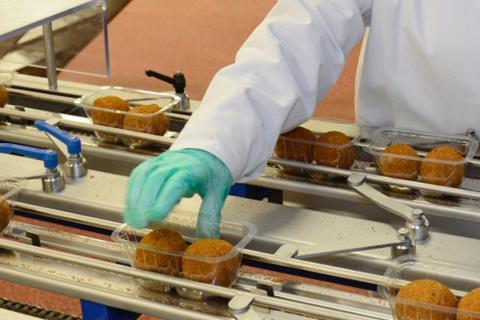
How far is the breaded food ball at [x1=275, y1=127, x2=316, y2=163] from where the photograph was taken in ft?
4.88

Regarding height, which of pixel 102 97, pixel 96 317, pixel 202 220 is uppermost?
pixel 102 97

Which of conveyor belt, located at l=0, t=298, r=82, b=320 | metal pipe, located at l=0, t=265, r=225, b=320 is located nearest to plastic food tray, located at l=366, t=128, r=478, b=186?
metal pipe, located at l=0, t=265, r=225, b=320

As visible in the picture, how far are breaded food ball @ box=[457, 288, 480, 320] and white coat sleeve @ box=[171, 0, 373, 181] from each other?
1.52 ft

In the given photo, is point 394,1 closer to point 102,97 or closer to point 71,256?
point 102,97

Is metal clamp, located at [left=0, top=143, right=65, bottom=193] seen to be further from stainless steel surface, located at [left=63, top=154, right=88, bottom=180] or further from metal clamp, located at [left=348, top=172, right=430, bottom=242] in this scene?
metal clamp, located at [left=348, top=172, right=430, bottom=242]

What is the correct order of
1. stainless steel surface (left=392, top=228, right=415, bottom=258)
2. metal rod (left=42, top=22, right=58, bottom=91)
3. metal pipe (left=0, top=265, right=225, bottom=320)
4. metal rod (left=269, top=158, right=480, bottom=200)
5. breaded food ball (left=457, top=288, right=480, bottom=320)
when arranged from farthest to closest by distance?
1. metal rod (left=42, top=22, right=58, bottom=91)
2. metal rod (left=269, top=158, right=480, bottom=200)
3. stainless steel surface (left=392, top=228, right=415, bottom=258)
4. metal pipe (left=0, top=265, right=225, bottom=320)
5. breaded food ball (left=457, top=288, right=480, bottom=320)

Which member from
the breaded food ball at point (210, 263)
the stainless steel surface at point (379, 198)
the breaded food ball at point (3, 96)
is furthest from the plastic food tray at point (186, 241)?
the breaded food ball at point (3, 96)

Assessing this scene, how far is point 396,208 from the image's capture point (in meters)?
1.31

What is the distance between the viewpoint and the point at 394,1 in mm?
1647

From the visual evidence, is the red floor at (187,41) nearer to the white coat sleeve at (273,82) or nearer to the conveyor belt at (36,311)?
the white coat sleeve at (273,82)

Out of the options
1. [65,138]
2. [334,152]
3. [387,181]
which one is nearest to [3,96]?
[65,138]

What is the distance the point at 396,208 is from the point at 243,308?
36 centimetres

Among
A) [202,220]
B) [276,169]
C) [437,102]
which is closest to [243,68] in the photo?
[276,169]

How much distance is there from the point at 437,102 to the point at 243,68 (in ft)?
1.44
